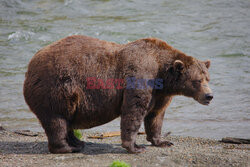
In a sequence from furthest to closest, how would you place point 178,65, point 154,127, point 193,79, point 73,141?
point 154,127 → point 73,141 → point 193,79 → point 178,65

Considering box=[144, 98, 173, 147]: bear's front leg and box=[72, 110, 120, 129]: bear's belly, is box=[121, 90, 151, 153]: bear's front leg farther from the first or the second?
box=[144, 98, 173, 147]: bear's front leg

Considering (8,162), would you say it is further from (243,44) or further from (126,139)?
(243,44)

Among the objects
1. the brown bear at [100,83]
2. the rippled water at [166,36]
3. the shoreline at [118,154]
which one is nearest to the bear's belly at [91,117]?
the brown bear at [100,83]

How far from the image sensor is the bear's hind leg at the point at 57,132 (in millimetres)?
6512

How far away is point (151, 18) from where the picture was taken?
20422 mm

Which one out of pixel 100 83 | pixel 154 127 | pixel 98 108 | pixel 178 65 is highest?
pixel 178 65

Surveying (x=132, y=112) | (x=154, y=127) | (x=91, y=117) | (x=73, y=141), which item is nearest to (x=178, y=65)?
(x=132, y=112)

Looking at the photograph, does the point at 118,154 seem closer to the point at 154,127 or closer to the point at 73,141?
the point at 73,141

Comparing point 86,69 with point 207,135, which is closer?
point 86,69

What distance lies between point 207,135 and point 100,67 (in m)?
3.71

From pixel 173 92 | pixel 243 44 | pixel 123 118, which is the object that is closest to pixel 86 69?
pixel 123 118

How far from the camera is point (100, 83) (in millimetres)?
6676

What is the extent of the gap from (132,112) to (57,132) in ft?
4.45

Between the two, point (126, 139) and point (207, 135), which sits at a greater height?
point (126, 139)
